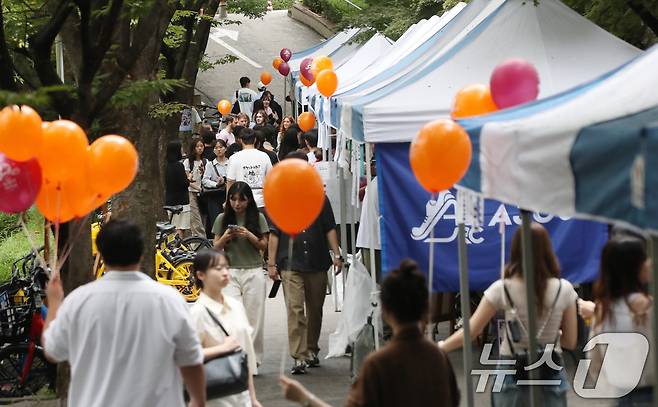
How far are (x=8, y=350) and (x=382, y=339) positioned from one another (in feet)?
10.8

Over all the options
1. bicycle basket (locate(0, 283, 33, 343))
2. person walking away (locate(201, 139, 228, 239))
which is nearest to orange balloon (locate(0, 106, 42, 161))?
bicycle basket (locate(0, 283, 33, 343))

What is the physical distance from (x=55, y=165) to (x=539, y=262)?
9.14 feet

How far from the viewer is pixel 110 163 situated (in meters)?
6.73

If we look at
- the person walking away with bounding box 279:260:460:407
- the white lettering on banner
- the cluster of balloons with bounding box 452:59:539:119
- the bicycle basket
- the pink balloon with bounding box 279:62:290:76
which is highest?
the pink balloon with bounding box 279:62:290:76

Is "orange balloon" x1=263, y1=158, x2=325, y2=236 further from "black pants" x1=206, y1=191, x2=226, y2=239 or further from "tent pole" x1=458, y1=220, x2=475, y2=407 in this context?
"black pants" x1=206, y1=191, x2=226, y2=239

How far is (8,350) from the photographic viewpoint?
32.8ft

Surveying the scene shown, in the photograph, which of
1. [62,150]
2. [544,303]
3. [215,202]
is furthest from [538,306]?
[215,202]

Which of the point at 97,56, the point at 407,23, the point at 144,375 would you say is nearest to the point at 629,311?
the point at 144,375

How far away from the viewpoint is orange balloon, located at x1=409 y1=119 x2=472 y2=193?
21.5 ft

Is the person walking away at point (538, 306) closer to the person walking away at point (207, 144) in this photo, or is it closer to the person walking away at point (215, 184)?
the person walking away at point (215, 184)

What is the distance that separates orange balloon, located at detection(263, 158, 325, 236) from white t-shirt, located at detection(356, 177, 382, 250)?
4.69 meters

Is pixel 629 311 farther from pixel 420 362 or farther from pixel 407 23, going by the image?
pixel 407 23

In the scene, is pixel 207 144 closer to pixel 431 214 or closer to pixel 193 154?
pixel 193 154

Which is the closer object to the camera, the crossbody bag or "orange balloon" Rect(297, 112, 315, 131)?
the crossbody bag
